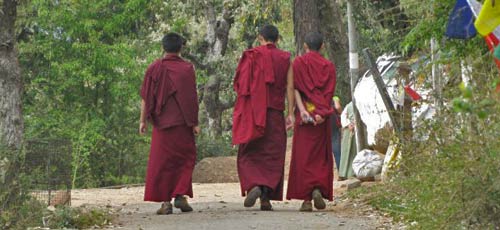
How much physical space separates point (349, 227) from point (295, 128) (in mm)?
2692

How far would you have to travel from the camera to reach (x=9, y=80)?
1438 centimetres

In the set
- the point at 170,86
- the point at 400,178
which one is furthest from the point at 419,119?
the point at 170,86

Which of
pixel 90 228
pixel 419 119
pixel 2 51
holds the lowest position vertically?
pixel 90 228

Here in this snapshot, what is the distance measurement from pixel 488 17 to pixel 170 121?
19.1ft

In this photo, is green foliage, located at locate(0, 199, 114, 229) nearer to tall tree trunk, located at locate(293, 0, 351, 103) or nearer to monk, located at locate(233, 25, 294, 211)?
monk, located at locate(233, 25, 294, 211)

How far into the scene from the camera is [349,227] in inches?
471

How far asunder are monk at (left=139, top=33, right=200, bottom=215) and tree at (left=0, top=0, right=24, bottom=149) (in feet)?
4.31

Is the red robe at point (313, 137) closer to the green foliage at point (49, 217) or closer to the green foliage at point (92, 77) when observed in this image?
the green foliage at point (49, 217)

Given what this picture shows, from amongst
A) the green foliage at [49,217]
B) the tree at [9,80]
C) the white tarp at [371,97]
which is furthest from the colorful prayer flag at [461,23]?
the white tarp at [371,97]

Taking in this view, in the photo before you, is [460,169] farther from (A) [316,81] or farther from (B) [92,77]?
(B) [92,77]

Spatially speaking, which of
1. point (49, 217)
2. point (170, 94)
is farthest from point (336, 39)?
point (49, 217)

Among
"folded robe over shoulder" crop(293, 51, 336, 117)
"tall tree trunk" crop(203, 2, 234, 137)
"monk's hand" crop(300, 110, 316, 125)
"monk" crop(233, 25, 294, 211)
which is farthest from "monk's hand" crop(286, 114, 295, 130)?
"tall tree trunk" crop(203, 2, 234, 137)

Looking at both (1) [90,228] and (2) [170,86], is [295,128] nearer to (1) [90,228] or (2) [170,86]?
(2) [170,86]

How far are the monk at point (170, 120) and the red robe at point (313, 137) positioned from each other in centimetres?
109
